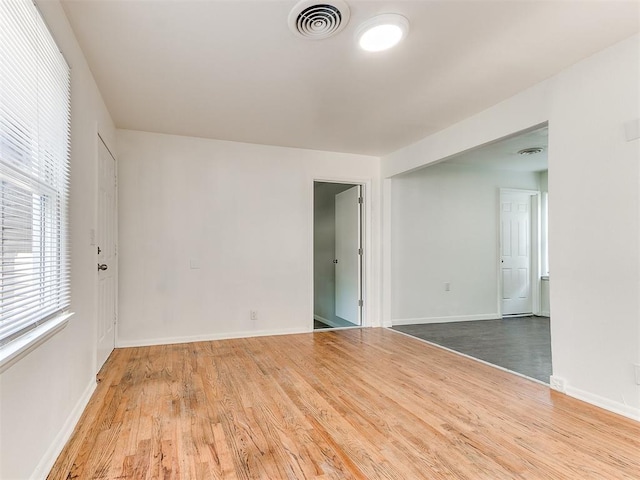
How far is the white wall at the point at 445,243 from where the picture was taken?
17.7 feet

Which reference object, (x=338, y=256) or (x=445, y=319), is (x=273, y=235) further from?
(x=445, y=319)

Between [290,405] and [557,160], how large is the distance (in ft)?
8.66

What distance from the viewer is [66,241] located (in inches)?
82.0

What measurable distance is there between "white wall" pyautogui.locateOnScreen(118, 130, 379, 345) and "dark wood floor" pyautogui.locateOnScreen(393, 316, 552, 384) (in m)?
1.70

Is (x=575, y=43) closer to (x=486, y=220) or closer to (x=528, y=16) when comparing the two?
(x=528, y=16)

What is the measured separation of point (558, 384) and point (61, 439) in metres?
3.23

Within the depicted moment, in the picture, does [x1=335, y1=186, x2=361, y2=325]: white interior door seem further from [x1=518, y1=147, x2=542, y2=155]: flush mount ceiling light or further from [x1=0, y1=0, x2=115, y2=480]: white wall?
[x1=0, y1=0, x2=115, y2=480]: white wall

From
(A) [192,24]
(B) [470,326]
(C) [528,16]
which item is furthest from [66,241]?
(B) [470,326]

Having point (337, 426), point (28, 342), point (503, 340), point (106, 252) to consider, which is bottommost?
point (503, 340)

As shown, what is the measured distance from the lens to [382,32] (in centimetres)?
215

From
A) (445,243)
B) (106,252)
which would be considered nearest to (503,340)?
(445,243)

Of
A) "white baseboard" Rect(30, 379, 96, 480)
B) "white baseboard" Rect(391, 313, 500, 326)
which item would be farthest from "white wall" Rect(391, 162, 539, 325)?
"white baseboard" Rect(30, 379, 96, 480)

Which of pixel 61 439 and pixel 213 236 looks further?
pixel 213 236

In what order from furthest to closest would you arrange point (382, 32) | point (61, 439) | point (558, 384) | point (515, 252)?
point (515, 252), point (558, 384), point (382, 32), point (61, 439)
